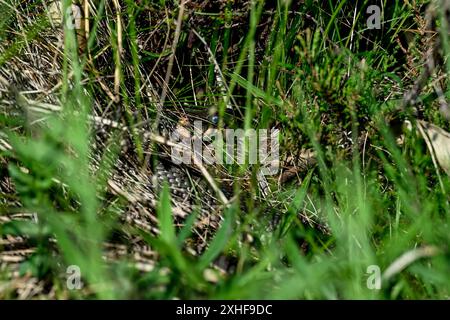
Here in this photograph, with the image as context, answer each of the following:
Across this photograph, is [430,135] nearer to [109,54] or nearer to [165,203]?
[165,203]

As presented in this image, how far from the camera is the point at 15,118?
194 cm

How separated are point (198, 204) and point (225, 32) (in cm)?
Answer: 78

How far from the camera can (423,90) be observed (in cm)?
221

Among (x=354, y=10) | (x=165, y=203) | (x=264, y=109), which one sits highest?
(x=354, y=10)

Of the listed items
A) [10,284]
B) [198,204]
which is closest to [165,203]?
[10,284]

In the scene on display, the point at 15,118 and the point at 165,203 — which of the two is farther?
the point at 15,118

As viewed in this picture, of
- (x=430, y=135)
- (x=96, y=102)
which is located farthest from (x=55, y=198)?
(x=430, y=135)

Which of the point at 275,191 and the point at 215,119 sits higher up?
the point at 215,119

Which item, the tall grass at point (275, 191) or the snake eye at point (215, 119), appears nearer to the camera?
the tall grass at point (275, 191)

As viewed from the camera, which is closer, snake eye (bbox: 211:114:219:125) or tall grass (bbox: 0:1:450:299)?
tall grass (bbox: 0:1:450:299)

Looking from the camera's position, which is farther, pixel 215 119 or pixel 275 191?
pixel 215 119

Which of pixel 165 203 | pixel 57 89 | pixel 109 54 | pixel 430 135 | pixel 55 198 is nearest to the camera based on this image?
pixel 165 203

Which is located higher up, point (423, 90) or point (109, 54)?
point (109, 54)

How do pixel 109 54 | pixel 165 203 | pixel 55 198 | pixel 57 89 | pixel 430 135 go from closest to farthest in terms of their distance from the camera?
1. pixel 165 203
2. pixel 55 198
3. pixel 430 135
4. pixel 57 89
5. pixel 109 54
